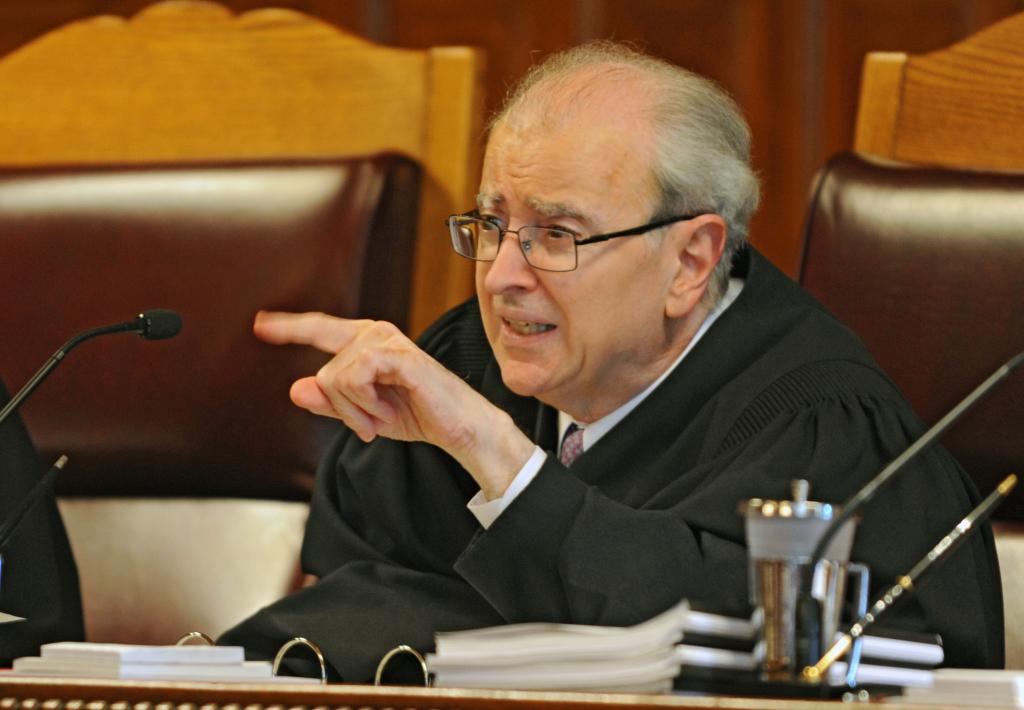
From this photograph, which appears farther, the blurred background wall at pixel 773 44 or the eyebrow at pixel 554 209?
the blurred background wall at pixel 773 44

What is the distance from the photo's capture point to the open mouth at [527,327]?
7.54ft

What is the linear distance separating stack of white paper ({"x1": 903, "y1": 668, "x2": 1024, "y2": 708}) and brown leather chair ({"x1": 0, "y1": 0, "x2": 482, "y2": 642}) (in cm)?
159

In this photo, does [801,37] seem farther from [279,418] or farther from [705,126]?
[279,418]

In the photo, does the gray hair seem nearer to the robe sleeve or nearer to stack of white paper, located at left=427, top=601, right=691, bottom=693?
the robe sleeve

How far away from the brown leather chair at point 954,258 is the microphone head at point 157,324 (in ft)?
3.42

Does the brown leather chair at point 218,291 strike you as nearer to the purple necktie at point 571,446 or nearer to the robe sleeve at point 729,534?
the purple necktie at point 571,446

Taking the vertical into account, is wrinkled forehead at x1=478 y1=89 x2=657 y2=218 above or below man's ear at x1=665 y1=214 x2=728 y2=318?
above

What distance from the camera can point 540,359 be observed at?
7.50 ft

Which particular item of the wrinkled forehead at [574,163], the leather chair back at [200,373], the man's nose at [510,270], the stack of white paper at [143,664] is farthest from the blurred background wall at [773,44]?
the stack of white paper at [143,664]

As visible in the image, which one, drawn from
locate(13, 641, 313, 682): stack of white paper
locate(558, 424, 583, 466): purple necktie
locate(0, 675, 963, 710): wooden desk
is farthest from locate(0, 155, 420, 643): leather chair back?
locate(0, 675, 963, 710): wooden desk

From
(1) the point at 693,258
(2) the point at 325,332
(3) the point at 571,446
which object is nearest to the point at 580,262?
(1) the point at 693,258

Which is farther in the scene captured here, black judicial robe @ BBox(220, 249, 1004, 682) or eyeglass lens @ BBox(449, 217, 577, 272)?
eyeglass lens @ BBox(449, 217, 577, 272)

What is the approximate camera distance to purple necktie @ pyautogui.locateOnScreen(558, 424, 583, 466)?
7.93 feet

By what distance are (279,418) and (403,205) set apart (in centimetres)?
Result: 45
